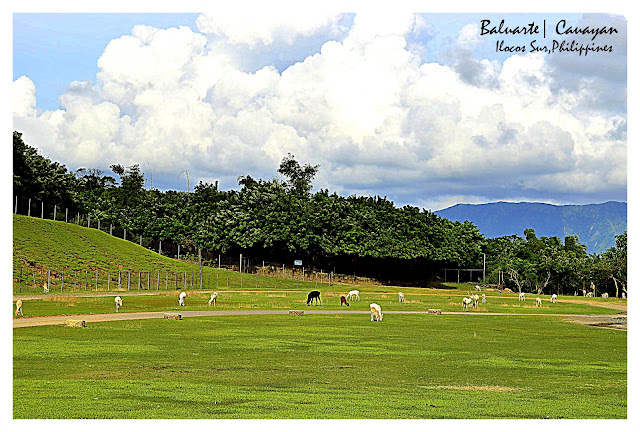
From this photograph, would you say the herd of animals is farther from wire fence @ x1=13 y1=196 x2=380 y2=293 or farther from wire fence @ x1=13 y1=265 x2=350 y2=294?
wire fence @ x1=13 y1=196 x2=380 y2=293

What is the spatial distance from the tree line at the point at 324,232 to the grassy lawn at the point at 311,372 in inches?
2981

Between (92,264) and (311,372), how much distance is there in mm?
→ 79181

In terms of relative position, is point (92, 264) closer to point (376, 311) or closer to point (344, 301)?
point (344, 301)

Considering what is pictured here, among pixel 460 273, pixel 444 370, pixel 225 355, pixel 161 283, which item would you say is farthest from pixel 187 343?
pixel 460 273

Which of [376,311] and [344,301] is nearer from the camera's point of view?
[376,311]

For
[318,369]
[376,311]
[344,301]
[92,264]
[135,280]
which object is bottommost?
[318,369]

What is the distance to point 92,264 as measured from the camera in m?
93.9

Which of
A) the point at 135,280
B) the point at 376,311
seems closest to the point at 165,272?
the point at 135,280

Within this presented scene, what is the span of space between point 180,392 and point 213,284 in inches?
2999

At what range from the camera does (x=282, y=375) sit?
65.6ft

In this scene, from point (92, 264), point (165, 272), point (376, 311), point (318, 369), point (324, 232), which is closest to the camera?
point (318, 369)

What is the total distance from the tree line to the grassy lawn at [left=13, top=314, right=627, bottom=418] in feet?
248
